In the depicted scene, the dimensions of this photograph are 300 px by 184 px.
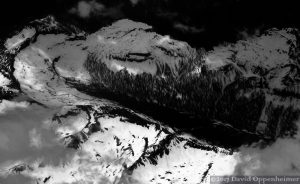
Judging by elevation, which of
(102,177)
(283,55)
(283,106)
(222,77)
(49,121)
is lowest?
(102,177)

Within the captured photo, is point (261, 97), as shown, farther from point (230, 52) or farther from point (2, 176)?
point (2, 176)

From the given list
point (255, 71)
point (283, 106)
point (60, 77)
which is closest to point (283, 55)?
point (255, 71)

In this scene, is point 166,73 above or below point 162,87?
above

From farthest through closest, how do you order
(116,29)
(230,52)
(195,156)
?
(195,156) → (116,29) → (230,52)

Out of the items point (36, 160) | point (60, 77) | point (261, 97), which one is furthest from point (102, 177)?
A: point (261, 97)

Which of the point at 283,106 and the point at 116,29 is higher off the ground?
the point at 116,29

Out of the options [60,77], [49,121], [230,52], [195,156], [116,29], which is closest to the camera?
[230,52]

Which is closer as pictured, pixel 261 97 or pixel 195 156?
pixel 261 97
